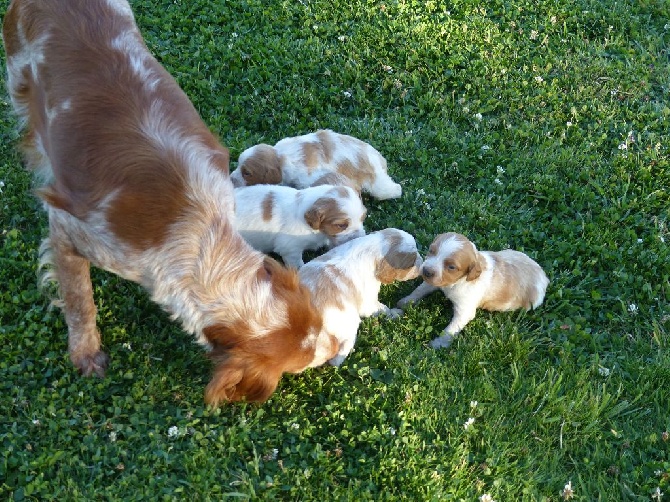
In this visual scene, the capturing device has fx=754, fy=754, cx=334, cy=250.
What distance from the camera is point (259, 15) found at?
6.88 m

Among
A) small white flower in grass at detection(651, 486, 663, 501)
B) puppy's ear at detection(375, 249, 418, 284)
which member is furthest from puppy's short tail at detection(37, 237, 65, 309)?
small white flower in grass at detection(651, 486, 663, 501)

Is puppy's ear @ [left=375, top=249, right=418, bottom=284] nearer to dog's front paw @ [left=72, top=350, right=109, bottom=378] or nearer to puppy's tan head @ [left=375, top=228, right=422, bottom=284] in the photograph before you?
puppy's tan head @ [left=375, top=228, right=422, bottom=284]

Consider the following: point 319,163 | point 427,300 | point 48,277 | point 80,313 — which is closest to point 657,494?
point 427,300

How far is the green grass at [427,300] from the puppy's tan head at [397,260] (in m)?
0.26

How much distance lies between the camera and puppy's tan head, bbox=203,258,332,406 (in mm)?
3463

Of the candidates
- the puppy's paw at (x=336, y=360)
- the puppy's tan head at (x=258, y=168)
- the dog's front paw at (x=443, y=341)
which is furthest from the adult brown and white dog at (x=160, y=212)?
the puppy's tan head at (x=258, y=168)

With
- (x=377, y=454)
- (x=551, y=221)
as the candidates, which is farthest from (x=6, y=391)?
(x=551, y=221)

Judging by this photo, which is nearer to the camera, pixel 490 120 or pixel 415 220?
pixel 415 220

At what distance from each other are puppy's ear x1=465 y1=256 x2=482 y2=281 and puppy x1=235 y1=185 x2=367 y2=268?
820 mm

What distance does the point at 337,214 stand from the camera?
4777 mm

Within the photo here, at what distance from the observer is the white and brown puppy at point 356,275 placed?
14.0ft

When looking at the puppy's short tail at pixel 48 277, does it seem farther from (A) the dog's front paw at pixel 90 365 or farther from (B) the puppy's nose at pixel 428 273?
(B) the puppy's nose at pixel 428 273

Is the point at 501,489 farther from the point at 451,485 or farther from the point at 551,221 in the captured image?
the point at 551,221

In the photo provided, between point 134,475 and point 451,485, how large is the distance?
61.2 inches
